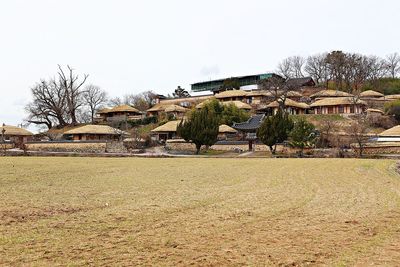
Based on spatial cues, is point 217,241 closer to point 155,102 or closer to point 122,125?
point 122,125

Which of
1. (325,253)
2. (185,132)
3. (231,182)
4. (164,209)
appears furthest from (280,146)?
(325,253)

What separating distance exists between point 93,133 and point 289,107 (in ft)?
96.3

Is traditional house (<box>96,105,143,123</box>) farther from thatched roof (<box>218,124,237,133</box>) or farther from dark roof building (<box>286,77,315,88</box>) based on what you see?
dark roof building (<box>286,77,315,88</box>)

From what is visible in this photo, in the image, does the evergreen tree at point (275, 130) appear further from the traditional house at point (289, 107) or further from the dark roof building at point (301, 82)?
the dark roof building at point (301, 82)

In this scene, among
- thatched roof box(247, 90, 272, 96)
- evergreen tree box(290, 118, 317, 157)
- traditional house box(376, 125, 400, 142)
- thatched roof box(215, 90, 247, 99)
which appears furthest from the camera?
thatched roof box(215, 90, 247, 99)

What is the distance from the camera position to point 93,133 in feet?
190

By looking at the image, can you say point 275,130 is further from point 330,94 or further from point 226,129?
point 330,94

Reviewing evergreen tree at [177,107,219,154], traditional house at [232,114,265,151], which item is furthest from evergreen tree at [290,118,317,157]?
evergreen tree at [177,107,219,154]

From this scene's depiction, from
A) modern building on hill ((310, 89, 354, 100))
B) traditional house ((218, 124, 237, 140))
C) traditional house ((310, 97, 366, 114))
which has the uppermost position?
modern building on hill ((310, 89, 354, 100))

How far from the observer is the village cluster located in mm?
48219

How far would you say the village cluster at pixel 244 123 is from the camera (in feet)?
158

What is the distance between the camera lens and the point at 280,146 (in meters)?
47.0

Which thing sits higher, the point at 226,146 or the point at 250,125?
the point at 250,125

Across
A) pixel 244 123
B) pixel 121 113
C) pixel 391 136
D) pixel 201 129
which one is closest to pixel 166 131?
pixel 244 123
